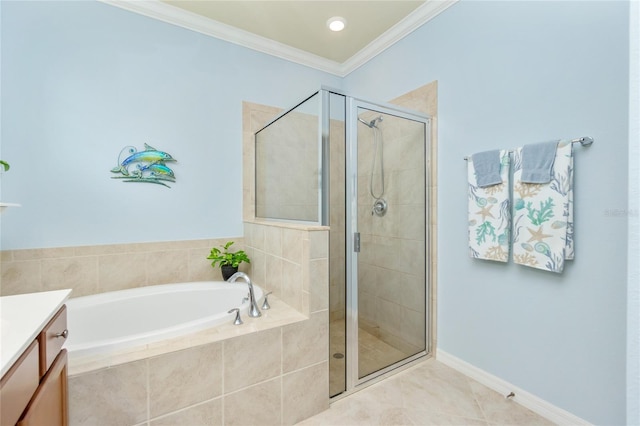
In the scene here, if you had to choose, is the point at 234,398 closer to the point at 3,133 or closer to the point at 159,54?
the point at 3,133

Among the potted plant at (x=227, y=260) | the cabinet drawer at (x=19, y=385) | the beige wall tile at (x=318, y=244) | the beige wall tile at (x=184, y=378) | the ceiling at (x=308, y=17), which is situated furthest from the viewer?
the potted plant at (x=227, y=260)

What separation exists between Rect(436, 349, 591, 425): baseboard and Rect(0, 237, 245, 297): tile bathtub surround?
1903 mm

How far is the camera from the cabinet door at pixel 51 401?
A: 0.76 m

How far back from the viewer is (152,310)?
201 cm

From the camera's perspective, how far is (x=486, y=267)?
70.5 inches

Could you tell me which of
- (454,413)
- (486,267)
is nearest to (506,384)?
(454,413)

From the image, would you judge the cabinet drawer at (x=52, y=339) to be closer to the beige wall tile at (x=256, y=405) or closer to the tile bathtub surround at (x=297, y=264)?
the beige wall tile at (x=256, y=405)

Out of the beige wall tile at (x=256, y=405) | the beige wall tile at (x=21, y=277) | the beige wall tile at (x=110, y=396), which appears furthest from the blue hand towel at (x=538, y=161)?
the beige wall tile at (x=21, y=277)

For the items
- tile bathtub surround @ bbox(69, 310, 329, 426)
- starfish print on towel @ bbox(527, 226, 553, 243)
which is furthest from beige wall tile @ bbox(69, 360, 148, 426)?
starfish print on towel @ bbox(527, 226, 553, 243)

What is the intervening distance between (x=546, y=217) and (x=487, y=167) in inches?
16.5

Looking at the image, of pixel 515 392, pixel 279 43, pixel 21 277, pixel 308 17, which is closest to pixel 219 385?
pixel 21 277

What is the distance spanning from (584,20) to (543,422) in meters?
2.03

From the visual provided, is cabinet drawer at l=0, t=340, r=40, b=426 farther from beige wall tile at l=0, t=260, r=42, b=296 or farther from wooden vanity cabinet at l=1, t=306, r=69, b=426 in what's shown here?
beige wall tile at l=0, t=260, r=42, b=296

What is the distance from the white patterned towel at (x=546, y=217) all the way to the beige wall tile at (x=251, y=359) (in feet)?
4.63
